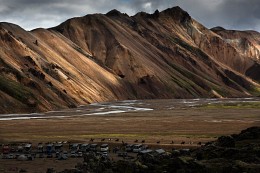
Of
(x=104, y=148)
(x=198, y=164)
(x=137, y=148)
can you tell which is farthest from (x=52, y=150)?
(x=198, y=164)

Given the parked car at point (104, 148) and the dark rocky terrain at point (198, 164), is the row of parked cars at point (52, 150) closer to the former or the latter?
the parked car at point (104, 148)

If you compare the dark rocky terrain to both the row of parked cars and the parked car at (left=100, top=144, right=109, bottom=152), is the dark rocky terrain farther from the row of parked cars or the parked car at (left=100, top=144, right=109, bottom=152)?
the parked car at (left=100, top=144, right=109, bottom=152)

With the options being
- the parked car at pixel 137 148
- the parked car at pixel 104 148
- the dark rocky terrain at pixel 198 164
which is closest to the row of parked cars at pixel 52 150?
the parked car at pixel 104 148

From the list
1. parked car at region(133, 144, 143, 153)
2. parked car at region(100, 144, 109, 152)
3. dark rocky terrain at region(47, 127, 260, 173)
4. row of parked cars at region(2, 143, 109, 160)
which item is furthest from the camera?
parked car at region(100, 144, 109, 152)

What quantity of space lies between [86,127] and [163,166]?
57.5 m

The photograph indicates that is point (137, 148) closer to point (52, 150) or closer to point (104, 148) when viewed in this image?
point (104, 148)

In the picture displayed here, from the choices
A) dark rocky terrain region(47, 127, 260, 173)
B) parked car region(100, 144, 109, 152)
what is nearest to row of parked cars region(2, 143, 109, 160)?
parked car region(100, 144, 109, 152)

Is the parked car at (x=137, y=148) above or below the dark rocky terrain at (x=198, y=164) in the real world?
below

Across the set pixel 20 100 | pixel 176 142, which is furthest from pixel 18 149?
pixel 20 100

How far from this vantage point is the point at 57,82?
183 m

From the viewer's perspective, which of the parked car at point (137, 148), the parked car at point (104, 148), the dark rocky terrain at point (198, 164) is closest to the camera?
the dark rocky terrain at point (198, 164)

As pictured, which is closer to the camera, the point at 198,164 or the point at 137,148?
the point at 198,164

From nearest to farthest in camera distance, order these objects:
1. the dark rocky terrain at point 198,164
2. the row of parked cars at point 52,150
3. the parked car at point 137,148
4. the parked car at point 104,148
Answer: the dark rocky terrain at point 198,164 < the row of parked cars at point 52,150 < the parked car at point 137,148 < the parked car at point 104,148

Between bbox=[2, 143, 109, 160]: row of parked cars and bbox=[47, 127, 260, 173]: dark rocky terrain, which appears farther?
bbox=[2, 143, 109, 160]: row of parked cars
